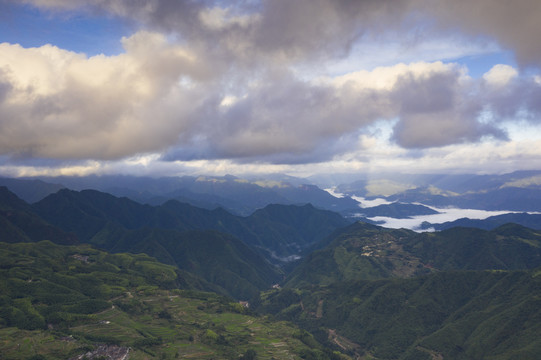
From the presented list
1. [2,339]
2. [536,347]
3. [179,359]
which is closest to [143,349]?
[179,359]

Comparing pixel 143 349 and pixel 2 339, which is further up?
pixel 2 339

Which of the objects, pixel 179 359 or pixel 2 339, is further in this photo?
pixel 179 359

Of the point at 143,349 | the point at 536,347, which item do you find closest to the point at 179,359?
the point at 143,349

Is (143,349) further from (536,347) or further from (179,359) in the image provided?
(536,347)

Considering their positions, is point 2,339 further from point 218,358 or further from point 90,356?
point 218,358

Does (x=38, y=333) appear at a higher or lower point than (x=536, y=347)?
higher

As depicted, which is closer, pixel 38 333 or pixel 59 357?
pixel 59 357

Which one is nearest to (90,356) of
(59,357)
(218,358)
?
(59,357)
